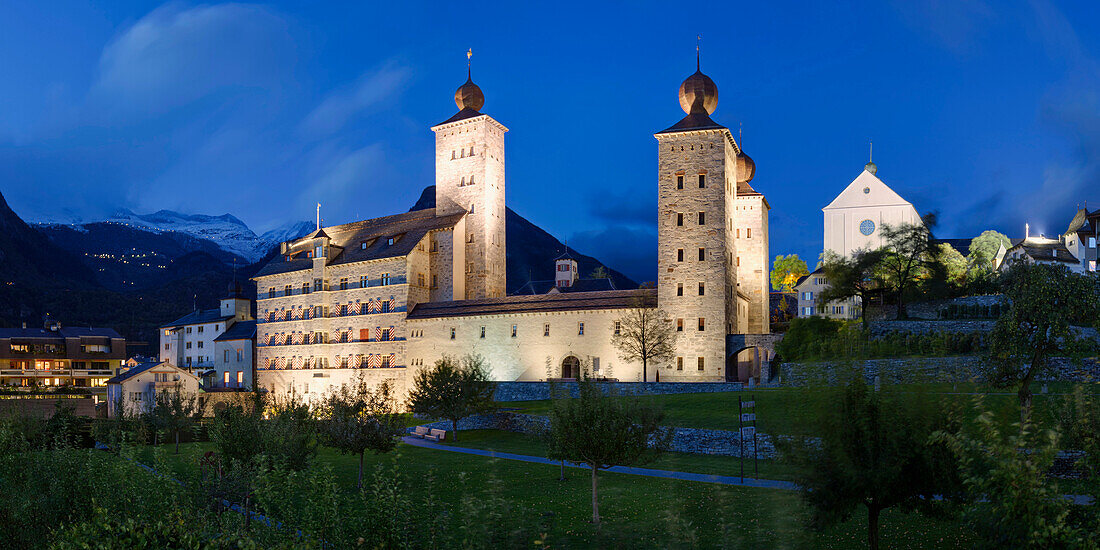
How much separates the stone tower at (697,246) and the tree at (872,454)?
41885mm

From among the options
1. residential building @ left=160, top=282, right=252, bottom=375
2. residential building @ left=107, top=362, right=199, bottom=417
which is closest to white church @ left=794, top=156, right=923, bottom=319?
residential building @ left=107, top=362, right=199, bottom=417

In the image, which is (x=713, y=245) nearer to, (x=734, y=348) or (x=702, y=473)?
(x=734, y=348)

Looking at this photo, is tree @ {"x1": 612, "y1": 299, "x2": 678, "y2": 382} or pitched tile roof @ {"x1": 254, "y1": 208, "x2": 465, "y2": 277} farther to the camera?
pitched tile roof @ {"x1": 254, "y1": 208, "x2": 465, "y2": 277}

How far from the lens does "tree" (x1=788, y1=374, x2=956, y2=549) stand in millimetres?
12836

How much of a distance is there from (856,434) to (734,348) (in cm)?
4304

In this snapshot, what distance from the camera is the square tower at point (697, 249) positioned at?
55425 mm

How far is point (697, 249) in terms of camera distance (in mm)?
56781

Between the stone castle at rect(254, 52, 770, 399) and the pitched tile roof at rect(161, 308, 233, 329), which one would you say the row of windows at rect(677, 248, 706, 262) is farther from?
the pitched tile roof at rect(161, 308, 233, 329)

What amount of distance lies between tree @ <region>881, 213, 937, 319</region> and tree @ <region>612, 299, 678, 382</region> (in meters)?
16.1

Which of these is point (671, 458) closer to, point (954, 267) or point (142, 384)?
point (954, 267)

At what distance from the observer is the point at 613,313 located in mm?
56500

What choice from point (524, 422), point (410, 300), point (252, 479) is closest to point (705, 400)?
point (524, 422)

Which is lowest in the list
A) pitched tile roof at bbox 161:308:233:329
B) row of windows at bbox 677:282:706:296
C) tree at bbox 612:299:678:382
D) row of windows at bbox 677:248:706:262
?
tree at bbox 612:299:678:382

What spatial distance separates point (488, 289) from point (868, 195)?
4341 cm
